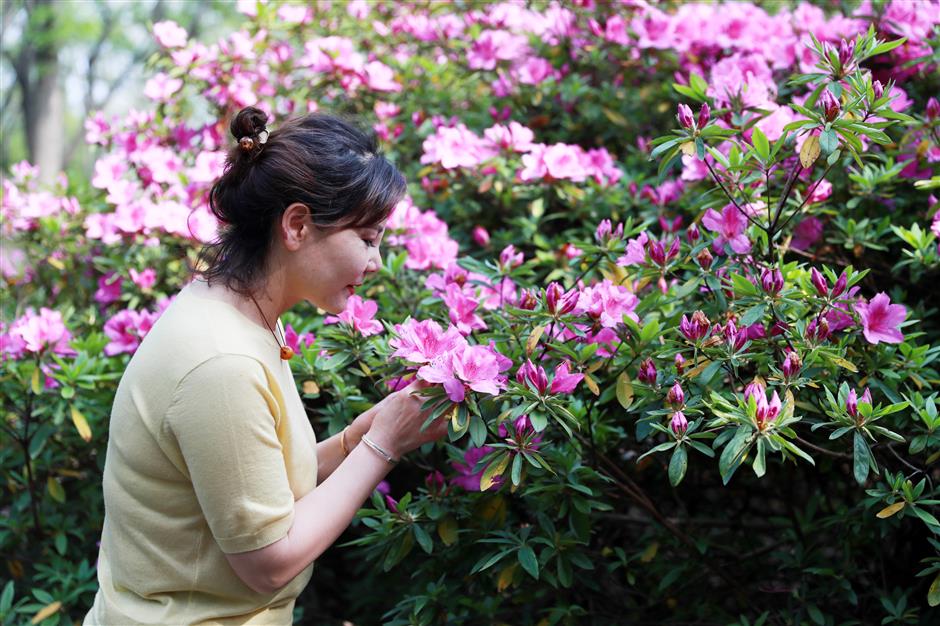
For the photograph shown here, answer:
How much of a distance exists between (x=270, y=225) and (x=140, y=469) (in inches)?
20.1

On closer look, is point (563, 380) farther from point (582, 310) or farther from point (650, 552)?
point (650, 552)

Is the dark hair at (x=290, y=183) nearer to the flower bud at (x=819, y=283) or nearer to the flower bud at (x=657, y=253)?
the flower bud at (x=657, y=253)

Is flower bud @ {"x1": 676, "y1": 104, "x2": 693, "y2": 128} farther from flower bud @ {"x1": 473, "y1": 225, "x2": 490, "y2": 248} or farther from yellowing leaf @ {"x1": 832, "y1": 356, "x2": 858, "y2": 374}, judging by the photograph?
flower bud @ {"x1": 473, "y1": 225, "x2": 490, "y2": 248}

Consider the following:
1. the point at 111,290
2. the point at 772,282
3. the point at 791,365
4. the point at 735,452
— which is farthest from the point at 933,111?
the point at 111,290

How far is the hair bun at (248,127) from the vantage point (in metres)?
1.76

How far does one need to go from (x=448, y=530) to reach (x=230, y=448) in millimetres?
742

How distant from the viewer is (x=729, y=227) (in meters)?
2.02

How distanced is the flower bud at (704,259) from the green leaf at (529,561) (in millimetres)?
724

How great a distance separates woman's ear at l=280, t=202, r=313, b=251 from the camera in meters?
1.72

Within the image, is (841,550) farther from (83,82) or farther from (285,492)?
(83,82)

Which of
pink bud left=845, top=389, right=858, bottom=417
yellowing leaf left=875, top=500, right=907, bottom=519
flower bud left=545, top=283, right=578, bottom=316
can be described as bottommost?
yellowing leaf left=875, top=500, right=907, bottom=519

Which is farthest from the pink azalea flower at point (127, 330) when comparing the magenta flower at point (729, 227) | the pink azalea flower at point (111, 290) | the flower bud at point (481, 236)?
the magenta flower at point (729, 227)

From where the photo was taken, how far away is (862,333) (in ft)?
6.47

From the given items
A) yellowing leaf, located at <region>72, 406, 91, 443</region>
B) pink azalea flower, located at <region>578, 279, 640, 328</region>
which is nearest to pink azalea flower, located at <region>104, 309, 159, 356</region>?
yellowing leaf, located at <region>72, 406, 91, 443</region>
